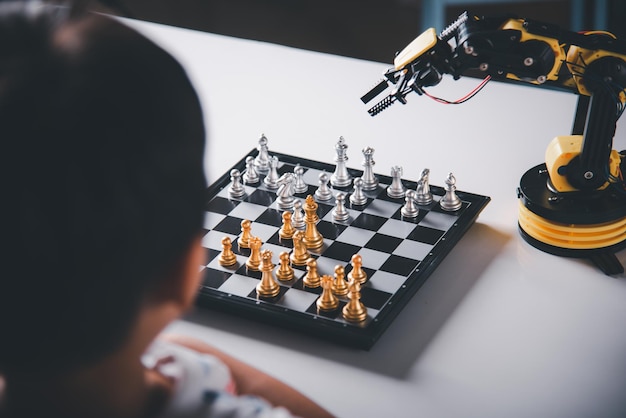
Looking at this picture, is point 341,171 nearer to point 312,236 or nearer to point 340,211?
point 340,211

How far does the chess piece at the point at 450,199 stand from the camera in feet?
5.20

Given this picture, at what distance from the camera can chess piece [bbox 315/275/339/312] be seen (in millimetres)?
1329

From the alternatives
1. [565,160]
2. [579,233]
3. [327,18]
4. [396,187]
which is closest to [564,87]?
[565,160]

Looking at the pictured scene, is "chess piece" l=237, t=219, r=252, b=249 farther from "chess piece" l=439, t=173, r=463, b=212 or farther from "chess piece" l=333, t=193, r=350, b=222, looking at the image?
"chess piece" l=439, t=173, r=463, b=212

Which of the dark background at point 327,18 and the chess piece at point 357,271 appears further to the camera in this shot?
the dark background at point 327,18

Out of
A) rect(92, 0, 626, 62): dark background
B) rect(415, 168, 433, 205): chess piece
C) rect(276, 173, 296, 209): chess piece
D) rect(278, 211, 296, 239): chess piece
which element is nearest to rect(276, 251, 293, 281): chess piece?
→ rect(278, 211, 296, 239): chess piece

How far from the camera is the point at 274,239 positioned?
1.53 meters

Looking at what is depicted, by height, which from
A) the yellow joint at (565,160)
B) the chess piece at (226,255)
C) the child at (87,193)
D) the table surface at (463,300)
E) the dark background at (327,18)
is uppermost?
the child at (87,193)

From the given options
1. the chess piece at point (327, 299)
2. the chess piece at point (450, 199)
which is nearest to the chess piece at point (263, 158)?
the chess piece at point (450, 199)

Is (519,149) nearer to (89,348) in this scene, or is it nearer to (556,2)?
(89,348)

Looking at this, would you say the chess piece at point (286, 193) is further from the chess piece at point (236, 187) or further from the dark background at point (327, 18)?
the dark background at point (327, 18)

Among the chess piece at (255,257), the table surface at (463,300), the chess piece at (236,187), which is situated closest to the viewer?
the table surface at (463,300)

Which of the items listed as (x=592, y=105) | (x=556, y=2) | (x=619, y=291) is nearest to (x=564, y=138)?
(x=592, y=105)

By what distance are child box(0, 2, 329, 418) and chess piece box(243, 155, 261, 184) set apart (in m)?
0.89
